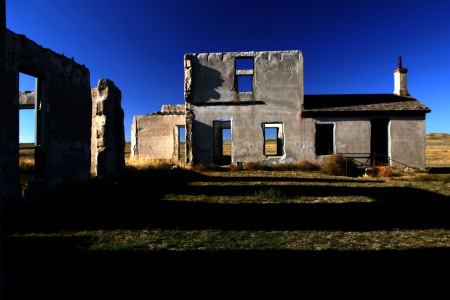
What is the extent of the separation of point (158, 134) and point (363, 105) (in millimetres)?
12089

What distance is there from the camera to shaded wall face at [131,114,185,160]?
1622 cm

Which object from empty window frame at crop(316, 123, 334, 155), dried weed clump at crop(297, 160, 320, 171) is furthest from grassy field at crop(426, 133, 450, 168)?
dried weed clump at crop(297, 160, 320, 171)

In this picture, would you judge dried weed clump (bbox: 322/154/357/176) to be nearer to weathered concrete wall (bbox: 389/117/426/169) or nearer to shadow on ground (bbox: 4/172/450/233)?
weathered concrete wall (bbox: 389/117/426/169)

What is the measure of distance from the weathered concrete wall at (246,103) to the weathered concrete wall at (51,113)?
19.8 feet

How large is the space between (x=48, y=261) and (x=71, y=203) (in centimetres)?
288

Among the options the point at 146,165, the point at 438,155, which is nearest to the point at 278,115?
the point at 146,165

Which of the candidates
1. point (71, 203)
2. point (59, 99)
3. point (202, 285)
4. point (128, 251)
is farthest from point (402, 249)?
point (59, 99)

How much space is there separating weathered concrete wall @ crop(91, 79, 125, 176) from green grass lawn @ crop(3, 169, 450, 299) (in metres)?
2.95

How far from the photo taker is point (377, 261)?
2.88 metres

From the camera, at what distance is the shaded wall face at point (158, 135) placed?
16.2 meters

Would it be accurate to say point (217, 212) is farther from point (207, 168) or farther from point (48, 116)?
point (207, 168)

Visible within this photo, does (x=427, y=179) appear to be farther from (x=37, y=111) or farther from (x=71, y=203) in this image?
(x=37, y=111)

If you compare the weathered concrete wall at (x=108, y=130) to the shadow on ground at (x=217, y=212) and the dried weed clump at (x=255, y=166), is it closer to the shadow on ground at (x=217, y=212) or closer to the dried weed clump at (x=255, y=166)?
the shadow on ground at (x=217, y=212)

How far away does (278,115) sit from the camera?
41.7 feet
